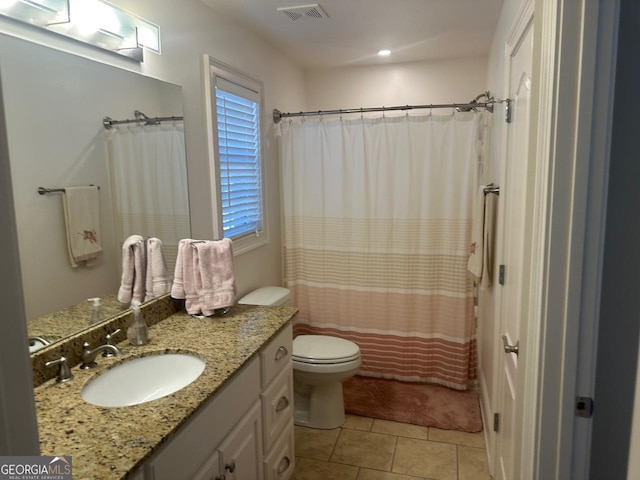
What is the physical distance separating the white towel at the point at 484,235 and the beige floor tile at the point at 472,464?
3.00 ft

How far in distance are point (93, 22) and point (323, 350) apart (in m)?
2.00

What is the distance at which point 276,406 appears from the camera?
76.9 inches

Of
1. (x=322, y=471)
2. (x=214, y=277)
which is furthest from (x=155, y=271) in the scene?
(x=322, y=471)

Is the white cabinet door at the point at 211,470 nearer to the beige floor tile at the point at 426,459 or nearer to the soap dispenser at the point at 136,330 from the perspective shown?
the soap dispenser at the point at 136,330

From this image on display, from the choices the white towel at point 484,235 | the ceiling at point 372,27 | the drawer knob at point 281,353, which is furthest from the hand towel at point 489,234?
the drawer knob at point 281,353

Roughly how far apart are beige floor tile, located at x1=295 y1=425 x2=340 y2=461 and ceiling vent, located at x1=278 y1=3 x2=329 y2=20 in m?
2.40

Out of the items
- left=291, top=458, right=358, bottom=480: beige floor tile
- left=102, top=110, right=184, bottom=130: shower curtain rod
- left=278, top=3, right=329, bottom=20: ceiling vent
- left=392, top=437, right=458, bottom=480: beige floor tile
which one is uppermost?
left=278, top=3, right=329, bottom=20: ceiling vent

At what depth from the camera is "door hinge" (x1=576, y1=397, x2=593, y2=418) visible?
3.45 ft

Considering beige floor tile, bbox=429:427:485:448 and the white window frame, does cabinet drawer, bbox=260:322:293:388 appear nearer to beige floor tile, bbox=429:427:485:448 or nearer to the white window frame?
the white window frame

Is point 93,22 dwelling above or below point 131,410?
above

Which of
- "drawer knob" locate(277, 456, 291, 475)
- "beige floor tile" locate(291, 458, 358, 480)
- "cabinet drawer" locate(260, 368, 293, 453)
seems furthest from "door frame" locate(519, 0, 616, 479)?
"beige floor tile" locate(291, 458, 358, 480)

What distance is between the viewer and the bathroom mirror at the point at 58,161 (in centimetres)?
137

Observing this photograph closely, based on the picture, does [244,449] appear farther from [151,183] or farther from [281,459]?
[151,183]

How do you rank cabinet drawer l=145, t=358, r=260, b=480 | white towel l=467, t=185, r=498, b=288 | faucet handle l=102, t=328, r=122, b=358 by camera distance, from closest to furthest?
cabinet drawer l=145, t=358, r=260, b=480
faucet handle l=102, t=328, r=122, b=358
white towel l=467, t=185, r=498, b=288
